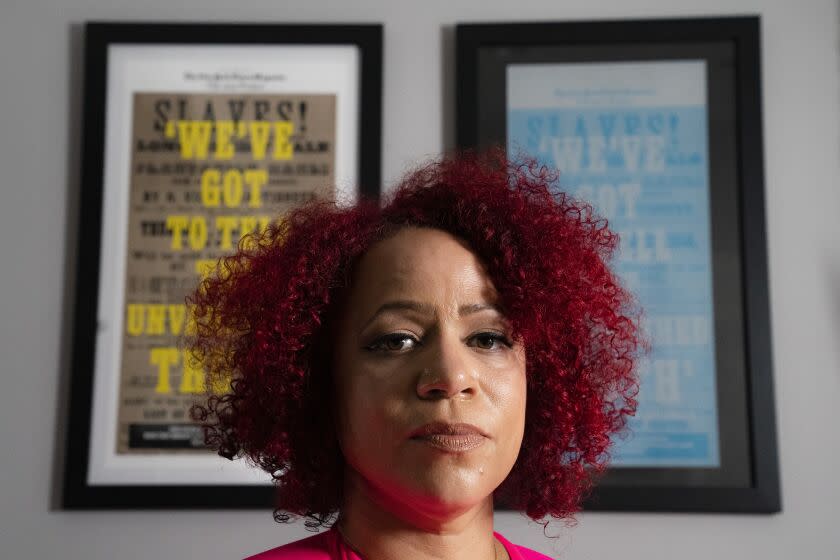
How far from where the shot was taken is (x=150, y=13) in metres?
1.85

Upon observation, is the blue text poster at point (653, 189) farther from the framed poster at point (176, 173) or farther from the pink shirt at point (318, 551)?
the pink shirt at point (318, 551)

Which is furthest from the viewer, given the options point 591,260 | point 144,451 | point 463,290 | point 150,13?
point 150,13

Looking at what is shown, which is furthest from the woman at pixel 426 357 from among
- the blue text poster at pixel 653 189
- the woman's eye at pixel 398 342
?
the blue text poster at pixel 653 189

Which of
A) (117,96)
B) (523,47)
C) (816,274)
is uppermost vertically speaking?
(523,47)

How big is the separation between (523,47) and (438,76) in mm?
187

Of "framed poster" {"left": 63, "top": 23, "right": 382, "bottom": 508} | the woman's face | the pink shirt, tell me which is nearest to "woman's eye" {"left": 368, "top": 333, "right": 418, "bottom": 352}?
the woman's face

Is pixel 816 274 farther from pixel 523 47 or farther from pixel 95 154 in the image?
pixel 95 154

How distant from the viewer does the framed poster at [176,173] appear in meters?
1.75

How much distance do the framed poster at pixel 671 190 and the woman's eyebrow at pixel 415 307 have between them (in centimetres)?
79

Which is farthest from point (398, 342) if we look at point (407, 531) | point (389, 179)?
point (389, 179)

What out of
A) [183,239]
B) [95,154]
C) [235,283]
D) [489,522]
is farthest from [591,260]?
[95,154]

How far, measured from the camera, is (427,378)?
2.94 ft

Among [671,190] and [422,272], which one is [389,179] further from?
[422,272]

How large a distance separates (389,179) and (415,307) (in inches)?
34.7
